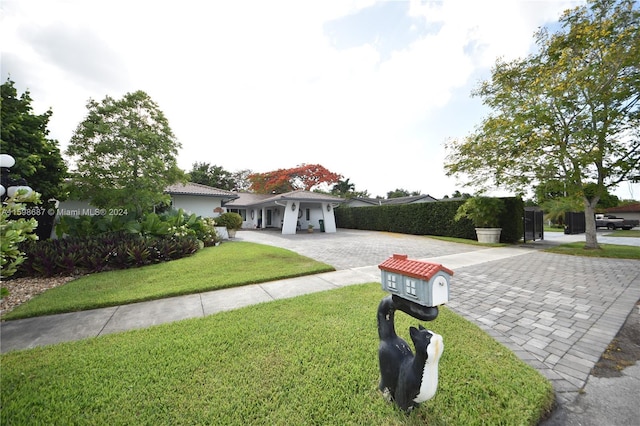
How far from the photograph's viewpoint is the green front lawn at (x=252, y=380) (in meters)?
1.85

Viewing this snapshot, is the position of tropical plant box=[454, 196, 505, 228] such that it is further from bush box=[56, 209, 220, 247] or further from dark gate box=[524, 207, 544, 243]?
bush box=[56, 209, 220, 247]

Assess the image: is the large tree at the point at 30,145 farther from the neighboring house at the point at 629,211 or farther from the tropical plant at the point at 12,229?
the neighboring house at the point at 629,211

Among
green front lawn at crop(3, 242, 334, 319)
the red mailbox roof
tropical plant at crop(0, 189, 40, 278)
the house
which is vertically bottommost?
green front lawn at crop(3, 242, 334, 319)

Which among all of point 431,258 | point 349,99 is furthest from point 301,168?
point 431,258

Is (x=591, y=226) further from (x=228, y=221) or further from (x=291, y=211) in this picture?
(x=228, y=221)

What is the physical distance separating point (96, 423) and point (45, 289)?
5474 millimetres

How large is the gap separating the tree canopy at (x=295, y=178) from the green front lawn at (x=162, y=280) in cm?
2417

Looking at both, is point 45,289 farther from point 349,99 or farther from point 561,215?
point 561,215

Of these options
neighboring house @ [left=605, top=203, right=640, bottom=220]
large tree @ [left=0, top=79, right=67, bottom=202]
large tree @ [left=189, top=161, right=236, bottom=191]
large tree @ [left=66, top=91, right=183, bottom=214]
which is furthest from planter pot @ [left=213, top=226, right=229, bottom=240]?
neighboring house @ [left=605, top=203, right=640, bottom=220]

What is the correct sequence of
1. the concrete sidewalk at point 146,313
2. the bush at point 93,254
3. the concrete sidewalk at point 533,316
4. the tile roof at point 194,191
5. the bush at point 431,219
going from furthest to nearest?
the tile roof at point 194,191 → the bush at point 431,219 → the bush at point 93,254 → the concrete sidewalk at point 146,313 → the concrete sidewalk at point 533,316

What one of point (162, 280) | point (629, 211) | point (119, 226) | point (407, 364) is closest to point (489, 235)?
point (407, 364)

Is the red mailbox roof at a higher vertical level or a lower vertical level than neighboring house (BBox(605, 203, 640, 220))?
lower

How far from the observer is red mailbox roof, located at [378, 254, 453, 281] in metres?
1.59

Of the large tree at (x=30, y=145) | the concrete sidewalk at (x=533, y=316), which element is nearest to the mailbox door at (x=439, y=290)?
the concrete sidewalk at (x=533, y=316)
